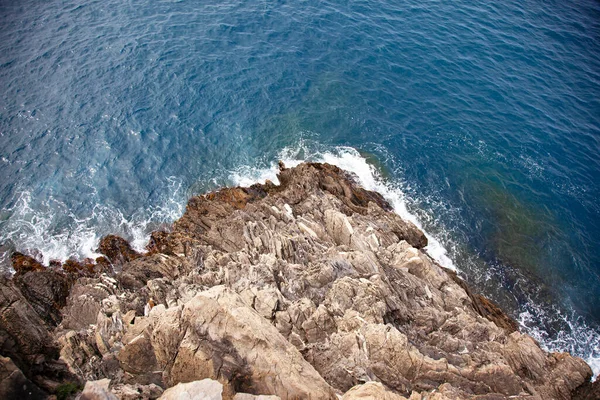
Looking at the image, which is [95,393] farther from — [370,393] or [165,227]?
[165,227]

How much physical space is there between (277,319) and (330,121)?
40.1 metres

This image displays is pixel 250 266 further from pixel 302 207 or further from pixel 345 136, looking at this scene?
pixel 345 136

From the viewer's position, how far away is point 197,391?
18828 millimetres

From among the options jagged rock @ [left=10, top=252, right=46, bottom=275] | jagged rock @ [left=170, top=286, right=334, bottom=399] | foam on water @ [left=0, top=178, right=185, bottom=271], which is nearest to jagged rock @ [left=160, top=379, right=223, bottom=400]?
jagged rock @ [left=170, top=286, right=334, bottom=399]

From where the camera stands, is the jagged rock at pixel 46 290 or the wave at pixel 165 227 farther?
the wave at pixel 165 227

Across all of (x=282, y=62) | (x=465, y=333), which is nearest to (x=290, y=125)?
(x=282, y=62)

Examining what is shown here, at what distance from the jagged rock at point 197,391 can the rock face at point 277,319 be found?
90mm

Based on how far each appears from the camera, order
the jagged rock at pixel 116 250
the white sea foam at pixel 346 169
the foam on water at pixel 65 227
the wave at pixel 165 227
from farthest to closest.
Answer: the white sea foam at pixel 346 169 < the foam on water at pixel 65 227 < the jagged rock at pixel 116 250 < the wave at pixel 165 227

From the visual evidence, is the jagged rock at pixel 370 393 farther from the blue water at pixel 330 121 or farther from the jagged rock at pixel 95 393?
the blue water at pixel 330 121

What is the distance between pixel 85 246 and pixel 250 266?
2378cm

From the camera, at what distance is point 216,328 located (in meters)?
22.9

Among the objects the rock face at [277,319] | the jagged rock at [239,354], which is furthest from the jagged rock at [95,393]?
the jagged rock at [239,354]

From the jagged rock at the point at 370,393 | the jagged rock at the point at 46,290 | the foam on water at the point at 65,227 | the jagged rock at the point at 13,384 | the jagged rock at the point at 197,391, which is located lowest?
the foam on water at the point at 65,227

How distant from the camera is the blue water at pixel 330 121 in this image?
48.2m
